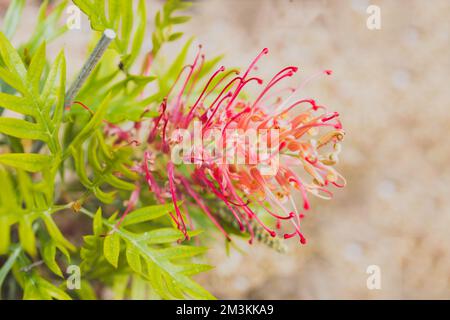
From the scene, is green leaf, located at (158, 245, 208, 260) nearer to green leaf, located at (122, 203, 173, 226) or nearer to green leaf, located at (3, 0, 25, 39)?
green leaf, located at (122, 203, 173, 226)

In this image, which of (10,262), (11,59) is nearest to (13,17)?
(11,59)

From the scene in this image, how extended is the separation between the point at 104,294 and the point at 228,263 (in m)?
0.29

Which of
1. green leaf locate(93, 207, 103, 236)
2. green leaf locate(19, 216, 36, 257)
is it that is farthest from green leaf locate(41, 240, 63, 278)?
green leaf locate(19, 216, 36, 257)

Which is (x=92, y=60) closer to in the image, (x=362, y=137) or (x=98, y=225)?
(x=98, y=225)

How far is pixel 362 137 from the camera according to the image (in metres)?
1.25

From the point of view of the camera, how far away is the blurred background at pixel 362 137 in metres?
1.21

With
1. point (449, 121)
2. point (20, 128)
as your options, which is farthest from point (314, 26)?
point (20, 128)

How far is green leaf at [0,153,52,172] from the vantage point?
62cm

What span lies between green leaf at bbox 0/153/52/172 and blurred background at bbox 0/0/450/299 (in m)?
0.59

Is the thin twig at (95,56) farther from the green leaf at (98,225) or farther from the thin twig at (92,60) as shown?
the green leaf at (98,225)

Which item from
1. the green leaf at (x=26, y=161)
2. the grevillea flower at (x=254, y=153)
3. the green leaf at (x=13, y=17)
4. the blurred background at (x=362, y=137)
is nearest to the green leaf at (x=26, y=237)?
the green leaf at (x=26, y=161)

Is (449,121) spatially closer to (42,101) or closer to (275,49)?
(275,49)

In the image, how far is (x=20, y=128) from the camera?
65 centimetres

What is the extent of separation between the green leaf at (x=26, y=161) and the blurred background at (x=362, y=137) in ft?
1.94
